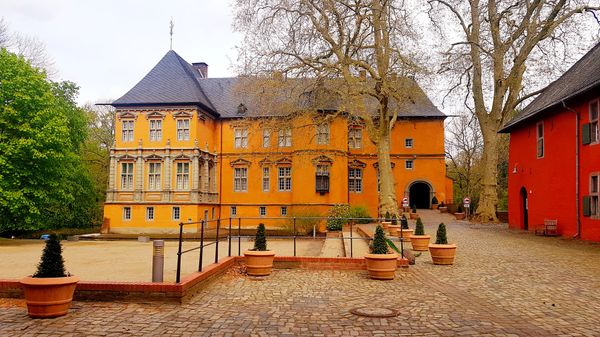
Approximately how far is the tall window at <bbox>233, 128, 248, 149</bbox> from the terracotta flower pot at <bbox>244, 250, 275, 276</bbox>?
28922mm

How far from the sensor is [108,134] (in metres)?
47.9

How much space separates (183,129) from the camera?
3566 cm

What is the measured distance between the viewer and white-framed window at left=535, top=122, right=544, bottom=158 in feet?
74.6

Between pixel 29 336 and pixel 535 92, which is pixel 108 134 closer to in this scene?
pixel 535 92

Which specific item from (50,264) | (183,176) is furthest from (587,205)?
(183,176)

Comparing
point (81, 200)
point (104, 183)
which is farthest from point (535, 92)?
point (104, 183)

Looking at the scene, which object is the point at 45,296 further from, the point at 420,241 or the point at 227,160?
the point at 227,160

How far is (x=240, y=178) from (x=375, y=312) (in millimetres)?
32885

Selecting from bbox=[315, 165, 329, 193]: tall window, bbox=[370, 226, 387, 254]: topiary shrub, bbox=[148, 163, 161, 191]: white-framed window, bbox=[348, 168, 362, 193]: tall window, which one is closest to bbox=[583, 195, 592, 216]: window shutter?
bbox=[370, 226, 387, 254]: topiary shrub

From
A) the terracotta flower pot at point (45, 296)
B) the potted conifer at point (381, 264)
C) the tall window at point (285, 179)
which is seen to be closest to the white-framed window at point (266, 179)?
the tall window at point (285, 179)

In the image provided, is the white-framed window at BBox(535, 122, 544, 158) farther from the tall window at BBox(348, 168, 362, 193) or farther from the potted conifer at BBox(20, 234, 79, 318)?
the potted conifer at BBox(20, 234, 79, 318)

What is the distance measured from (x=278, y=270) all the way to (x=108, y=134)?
41057 millimetres

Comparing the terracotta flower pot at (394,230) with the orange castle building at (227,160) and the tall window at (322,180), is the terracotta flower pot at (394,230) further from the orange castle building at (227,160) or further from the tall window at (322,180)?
the tall window at (322,180)

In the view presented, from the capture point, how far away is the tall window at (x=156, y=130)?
1410 inches
